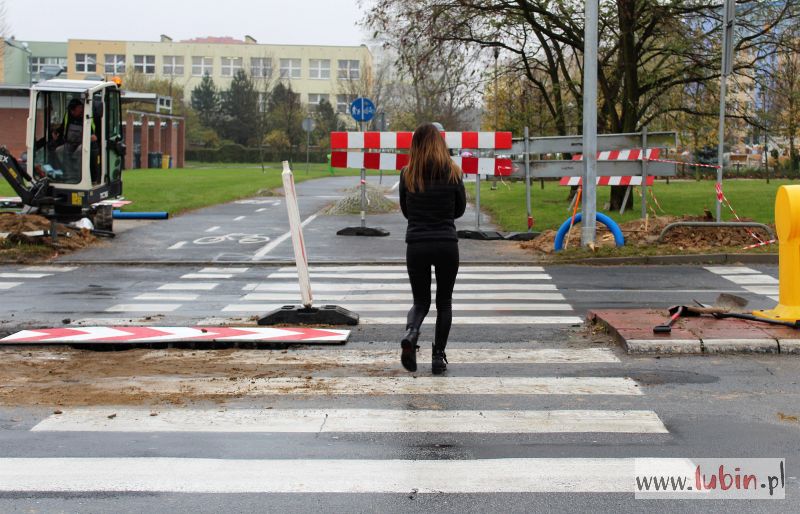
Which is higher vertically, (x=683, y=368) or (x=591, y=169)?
(x=591, y=169)

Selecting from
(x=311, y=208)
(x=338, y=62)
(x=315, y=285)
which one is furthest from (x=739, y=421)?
(x=338, y=62)

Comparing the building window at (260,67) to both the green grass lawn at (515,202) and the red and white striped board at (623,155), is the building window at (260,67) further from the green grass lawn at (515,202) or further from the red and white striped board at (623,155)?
the red and white striped board at (623,155)

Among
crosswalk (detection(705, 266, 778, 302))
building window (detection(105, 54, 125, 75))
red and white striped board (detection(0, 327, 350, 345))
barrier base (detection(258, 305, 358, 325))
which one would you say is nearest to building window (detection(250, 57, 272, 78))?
building window (detection(105, 54, 125, 75))

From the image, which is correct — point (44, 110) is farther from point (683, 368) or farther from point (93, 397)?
point (683, 368)

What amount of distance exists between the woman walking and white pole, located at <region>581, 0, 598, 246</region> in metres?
8.83

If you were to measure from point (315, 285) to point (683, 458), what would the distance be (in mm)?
8582

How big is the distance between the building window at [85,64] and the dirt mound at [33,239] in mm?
100782

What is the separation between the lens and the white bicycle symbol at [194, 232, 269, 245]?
18453 millimetres

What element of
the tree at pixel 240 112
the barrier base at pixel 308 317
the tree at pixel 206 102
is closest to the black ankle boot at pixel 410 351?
the barrier base at pixel 308 317

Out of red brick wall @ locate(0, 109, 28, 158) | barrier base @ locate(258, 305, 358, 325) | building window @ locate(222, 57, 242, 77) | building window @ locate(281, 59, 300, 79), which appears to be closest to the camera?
barrier base @ locate(258, 305, 358, 325)

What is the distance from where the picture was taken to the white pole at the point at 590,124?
15445mm

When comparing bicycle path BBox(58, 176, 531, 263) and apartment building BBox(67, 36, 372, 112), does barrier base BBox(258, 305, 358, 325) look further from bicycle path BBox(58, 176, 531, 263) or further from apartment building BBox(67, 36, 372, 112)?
apartment building BBox(67, 36, 372, 112)

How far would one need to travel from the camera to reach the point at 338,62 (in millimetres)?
113688

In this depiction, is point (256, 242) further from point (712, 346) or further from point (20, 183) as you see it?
point (712, 346)
